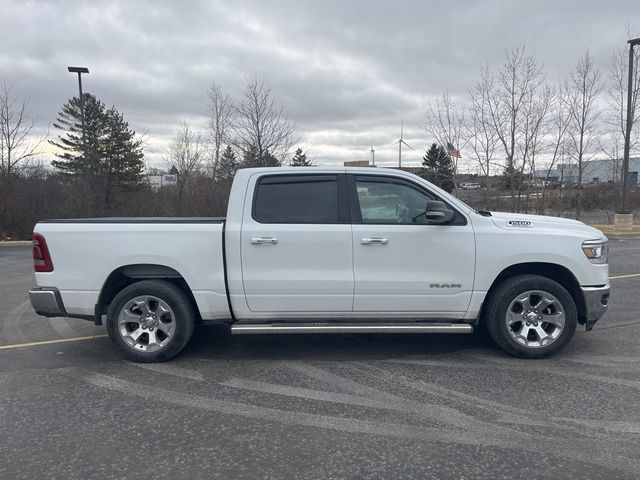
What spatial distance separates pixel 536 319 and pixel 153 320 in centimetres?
385

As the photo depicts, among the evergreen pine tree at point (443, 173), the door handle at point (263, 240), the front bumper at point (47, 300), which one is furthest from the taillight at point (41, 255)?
the evergreen pine tree at point (443, 173)

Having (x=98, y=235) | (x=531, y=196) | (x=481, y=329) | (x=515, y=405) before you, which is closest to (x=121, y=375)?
(x=98, y=235)

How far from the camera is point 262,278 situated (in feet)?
15.9

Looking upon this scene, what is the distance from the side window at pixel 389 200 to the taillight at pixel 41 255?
3.13 meters

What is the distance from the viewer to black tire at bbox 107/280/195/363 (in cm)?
490

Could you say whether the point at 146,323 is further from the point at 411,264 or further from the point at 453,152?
the point at 453,152

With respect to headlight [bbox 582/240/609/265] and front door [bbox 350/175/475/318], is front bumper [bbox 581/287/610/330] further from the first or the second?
front door [bbox 350/175/475/318]

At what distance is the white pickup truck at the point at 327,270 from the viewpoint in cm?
484

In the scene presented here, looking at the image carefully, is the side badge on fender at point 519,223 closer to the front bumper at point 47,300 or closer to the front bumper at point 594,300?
the front bumper at point 594,300

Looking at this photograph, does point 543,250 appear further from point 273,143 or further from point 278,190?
point 273,143

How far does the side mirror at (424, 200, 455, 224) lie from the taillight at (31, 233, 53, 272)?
373 centimetres

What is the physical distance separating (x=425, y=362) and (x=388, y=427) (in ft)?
4.79

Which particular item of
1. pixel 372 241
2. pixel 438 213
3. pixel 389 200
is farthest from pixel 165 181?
pixel 438 213

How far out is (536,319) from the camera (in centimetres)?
494
